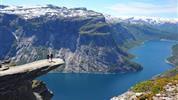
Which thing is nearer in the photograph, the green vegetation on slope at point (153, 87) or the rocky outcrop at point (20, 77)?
the green vegetation on slope at point (153, 87)

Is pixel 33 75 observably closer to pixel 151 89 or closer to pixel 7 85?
pixel 7 85

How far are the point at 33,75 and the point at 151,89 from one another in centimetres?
2335

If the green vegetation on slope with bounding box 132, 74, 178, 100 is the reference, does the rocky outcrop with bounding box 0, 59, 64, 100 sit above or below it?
below

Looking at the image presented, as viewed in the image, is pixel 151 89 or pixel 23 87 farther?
pixel 23 87

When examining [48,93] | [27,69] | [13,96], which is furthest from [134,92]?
[48,93]

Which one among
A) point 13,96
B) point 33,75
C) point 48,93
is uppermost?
point 33,75

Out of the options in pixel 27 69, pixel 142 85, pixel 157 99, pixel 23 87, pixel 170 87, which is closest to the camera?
pixel 157 99

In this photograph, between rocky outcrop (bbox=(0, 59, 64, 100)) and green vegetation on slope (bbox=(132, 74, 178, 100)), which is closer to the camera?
green vegetation on slope (bbox=(132, 74, 178, 100))

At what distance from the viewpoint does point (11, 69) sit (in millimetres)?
54156

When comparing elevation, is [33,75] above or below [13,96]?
above

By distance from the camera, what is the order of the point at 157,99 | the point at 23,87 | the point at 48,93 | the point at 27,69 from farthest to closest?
the point at 48,93, the point at 23,87, the point at 27,69, the point at 157,99

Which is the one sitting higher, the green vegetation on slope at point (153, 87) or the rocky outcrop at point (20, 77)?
the green vegetation on slope at point (153, 87)

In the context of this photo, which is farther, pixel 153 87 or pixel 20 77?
pixel 20 77

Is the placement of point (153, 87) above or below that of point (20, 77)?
above
